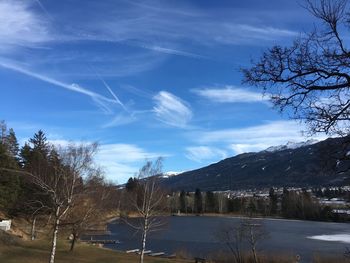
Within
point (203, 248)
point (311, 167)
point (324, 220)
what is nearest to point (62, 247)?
point (203, 248)

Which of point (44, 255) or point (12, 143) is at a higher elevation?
point (12, 143)

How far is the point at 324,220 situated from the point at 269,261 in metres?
113

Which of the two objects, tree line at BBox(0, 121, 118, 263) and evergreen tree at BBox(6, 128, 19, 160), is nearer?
tree line at BBox(0, 121, 118, 263)

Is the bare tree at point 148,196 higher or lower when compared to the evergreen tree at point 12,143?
lower

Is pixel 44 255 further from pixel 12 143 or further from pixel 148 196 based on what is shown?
pixel 12 143

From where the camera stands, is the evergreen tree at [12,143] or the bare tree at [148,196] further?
the evergreen tree at [12,143]

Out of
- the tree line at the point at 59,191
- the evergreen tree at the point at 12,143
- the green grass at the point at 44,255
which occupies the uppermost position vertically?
the evergreen tree at the point at 12,143

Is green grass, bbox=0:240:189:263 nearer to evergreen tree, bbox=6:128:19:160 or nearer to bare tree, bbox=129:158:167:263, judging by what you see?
bare tree, bbox=129:158:167:263

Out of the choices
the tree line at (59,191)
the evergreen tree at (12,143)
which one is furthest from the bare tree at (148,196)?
the evergreen tree at (12,143)

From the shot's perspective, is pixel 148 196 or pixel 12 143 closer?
pixel 148 196

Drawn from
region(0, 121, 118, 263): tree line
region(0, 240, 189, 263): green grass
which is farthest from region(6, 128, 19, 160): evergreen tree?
region(0, 240, 189, 263): green grass

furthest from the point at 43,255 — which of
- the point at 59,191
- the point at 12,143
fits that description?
the point at 12,143

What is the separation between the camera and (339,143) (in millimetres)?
6496

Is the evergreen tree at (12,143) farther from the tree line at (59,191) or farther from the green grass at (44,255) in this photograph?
the green grass at (44,255)
